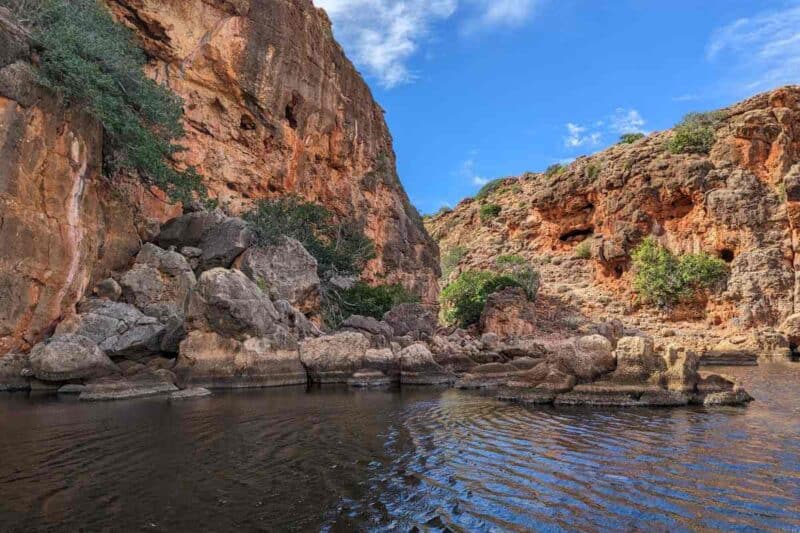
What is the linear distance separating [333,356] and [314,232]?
19.0 m

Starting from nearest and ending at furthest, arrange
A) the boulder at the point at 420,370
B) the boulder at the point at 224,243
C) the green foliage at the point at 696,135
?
the boulder at the point at 420,370, the boulder at the point at 224,243, the green foliage at the point at 696,135

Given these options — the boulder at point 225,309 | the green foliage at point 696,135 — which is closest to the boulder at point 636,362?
the boulder at point 225,309

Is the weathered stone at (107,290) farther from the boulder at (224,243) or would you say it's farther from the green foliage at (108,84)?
the green foliage at (108,84)

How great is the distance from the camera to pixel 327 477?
24.5 ft

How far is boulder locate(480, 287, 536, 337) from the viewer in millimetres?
39750

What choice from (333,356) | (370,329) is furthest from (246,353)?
(370,329)

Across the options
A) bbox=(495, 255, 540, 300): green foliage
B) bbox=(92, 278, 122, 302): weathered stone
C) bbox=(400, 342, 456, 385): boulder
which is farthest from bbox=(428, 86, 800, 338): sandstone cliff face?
bbox=(92, 278, 122, 302): weathered stone

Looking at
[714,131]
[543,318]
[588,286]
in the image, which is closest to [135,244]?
[543,318]

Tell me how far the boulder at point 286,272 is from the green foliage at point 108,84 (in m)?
4.78

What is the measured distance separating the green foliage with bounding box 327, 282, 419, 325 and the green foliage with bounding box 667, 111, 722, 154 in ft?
106

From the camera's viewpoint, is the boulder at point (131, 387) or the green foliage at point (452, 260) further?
the green foliage at point (452, 260)

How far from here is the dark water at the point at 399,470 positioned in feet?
18.9

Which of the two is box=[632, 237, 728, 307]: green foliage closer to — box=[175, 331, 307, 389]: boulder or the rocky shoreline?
the rocky shoreline

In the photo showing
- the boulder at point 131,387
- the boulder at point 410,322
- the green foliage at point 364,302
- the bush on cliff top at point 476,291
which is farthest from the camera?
the bush on cliff top at point 476,291
